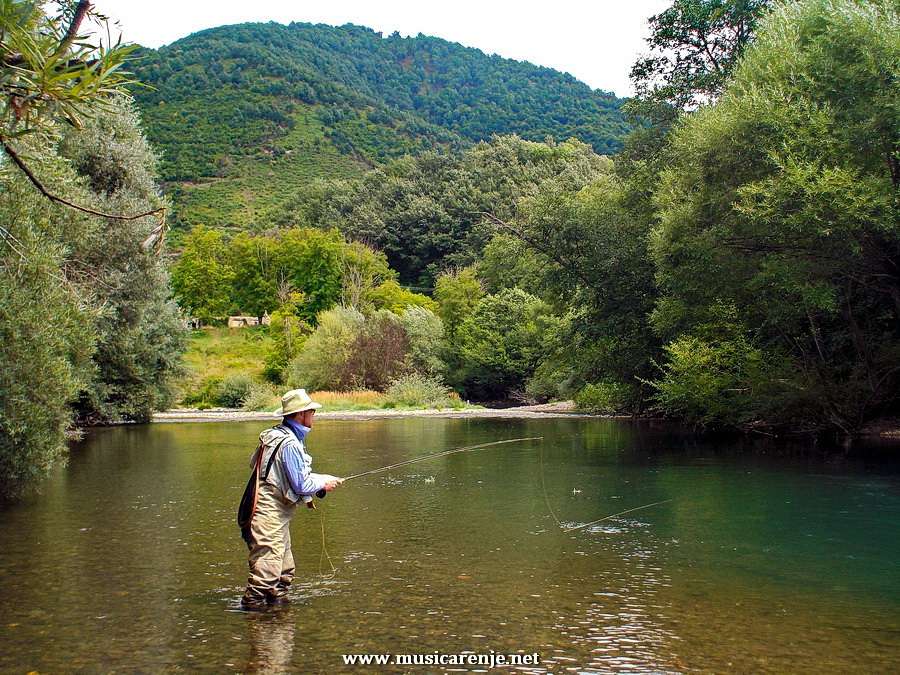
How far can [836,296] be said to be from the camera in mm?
21047

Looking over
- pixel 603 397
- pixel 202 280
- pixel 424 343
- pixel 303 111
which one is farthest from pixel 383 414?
pixel 303 111

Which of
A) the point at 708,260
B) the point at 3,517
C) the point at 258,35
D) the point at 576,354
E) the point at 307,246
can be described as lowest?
the point at 3,517

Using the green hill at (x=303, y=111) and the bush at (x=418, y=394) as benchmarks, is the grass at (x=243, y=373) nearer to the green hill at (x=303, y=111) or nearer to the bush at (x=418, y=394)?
the bush at (x=418, y=394)

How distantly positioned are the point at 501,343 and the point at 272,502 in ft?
152

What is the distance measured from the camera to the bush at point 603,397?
35.9 m

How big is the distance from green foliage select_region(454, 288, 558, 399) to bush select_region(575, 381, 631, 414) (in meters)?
12.2

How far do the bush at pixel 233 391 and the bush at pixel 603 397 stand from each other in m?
21.5

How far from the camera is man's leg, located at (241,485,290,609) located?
7699mm

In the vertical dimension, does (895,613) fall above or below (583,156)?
below

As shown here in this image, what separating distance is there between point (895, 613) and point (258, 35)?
16899 cm

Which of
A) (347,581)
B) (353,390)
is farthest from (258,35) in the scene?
(347,581)

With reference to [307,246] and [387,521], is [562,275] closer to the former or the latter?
[387,521]

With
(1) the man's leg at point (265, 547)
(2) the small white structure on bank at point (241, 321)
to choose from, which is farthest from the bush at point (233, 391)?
(1) the man's leg at point (265, 547)

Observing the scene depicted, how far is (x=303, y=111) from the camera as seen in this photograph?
13338 centimetres
